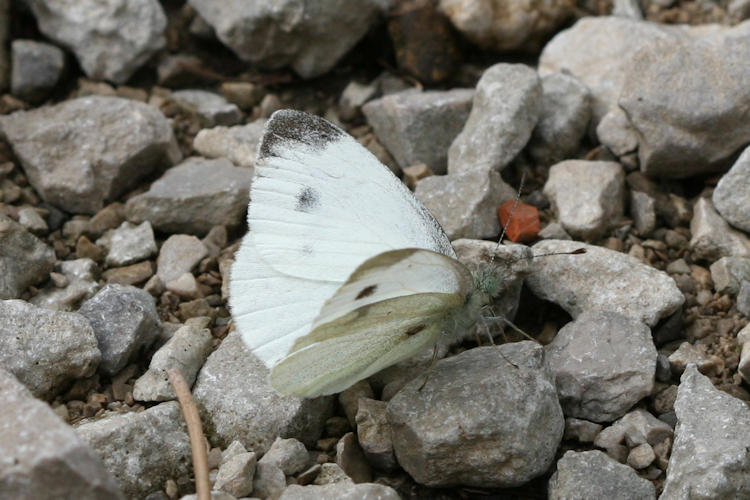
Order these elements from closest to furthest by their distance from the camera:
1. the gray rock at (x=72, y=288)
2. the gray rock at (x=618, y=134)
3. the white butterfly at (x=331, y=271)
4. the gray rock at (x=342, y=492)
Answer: the gray rock at (x=342, y=492), the white butterfly at (x=331, y=271), the gray rock at (x=72, y=288), the gray rock at (x=618, y=134)

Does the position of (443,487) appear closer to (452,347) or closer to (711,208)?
(452,347)

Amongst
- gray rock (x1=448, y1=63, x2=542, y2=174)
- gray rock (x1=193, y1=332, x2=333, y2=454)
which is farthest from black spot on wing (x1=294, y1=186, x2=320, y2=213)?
gray rock (x1=448, y1=63, x2=542, y2=174)

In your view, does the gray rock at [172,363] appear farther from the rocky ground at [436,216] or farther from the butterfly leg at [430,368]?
the butterfly leg at [430,368]

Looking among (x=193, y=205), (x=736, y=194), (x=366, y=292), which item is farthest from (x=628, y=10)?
(x=366, y=292)

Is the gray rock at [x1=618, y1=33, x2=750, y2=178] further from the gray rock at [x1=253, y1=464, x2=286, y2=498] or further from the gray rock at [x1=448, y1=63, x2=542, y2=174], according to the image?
the gray rock at [x1=253, y1=464, x2=286, y2=498]

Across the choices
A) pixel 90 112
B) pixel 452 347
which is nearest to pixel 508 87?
pixel 452 347

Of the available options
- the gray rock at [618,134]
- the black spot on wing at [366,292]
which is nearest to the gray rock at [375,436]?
the black spot on wing at [366,292]
